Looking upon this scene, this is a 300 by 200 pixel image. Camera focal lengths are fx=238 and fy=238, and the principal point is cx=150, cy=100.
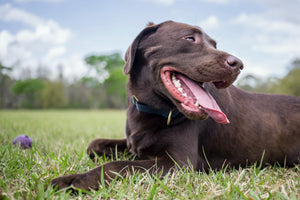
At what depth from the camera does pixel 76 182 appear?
1.67m

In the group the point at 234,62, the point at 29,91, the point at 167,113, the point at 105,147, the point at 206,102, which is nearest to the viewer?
the point at 234,62

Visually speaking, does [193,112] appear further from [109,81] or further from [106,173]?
[109,81]

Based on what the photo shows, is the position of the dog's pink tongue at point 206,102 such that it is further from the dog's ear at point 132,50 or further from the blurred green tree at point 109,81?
the blurred green tree at point 109,81

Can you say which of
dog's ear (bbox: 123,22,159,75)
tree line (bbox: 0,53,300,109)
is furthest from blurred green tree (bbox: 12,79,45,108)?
dog's ear (bbox: 123,22,159,75)

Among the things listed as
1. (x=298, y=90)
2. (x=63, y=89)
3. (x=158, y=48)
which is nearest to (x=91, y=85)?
(x=63, y=89)

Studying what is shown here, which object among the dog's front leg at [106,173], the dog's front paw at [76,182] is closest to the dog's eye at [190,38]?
the dog's front leg at [106,173]

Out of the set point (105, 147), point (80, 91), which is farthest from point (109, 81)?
point (105, 147)

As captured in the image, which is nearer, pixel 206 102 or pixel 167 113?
pixel 206 102

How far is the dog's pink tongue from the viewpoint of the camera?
6.76 ft

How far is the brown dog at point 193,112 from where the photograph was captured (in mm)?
2084

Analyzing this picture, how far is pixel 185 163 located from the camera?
2.11m

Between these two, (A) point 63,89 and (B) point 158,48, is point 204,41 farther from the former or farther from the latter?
(A) point 63,89

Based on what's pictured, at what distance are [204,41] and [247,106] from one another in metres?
0.90

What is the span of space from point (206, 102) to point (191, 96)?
0.15 meters
